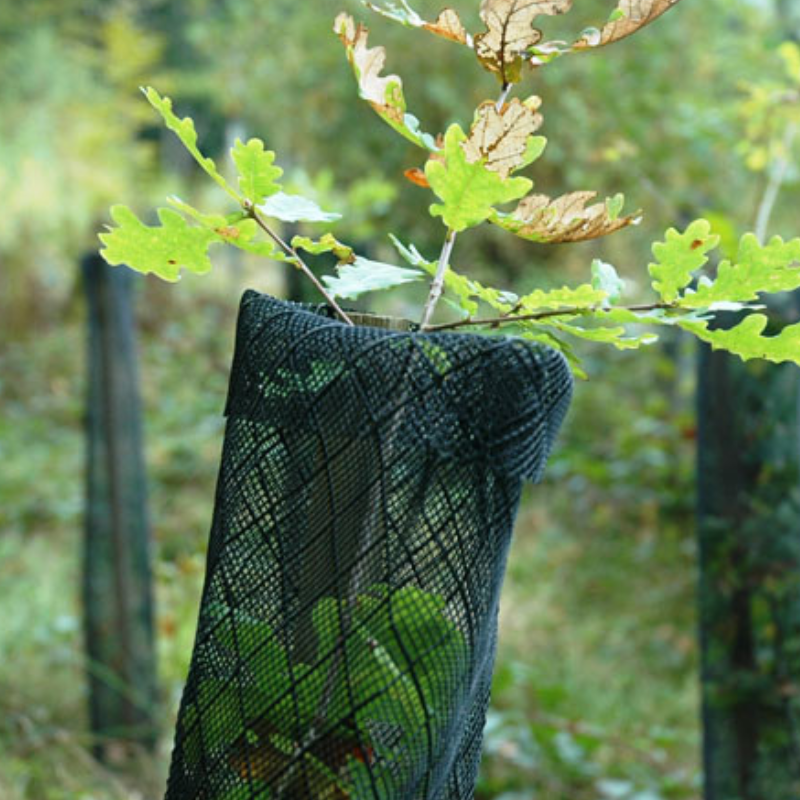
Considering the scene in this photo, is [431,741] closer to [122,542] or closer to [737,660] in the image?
[737,660]

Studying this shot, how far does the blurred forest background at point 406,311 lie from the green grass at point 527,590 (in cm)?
1

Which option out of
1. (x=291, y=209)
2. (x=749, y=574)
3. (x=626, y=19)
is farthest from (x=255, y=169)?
(x=749, y=574)

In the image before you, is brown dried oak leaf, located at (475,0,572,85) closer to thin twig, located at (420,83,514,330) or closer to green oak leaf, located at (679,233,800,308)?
thin twig, located at (420,83,514,330)

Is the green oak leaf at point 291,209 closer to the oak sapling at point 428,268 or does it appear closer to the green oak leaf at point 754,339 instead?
the oak sapling at point 428,268

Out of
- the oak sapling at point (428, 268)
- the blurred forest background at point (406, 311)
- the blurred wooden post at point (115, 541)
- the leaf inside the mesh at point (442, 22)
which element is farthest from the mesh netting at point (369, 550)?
the blurred wooden post at point (115, 541)

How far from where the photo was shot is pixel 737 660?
1.97 meters

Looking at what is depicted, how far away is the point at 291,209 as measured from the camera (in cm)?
74

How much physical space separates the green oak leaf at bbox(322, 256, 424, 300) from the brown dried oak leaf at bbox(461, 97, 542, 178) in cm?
11

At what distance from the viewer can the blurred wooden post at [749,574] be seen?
1929mm

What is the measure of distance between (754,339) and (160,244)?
15.7 inches

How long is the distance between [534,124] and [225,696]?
435 mm

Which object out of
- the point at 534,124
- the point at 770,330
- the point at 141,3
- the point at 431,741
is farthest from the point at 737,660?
the point at 141,3

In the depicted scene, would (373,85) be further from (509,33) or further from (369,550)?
(369,550)

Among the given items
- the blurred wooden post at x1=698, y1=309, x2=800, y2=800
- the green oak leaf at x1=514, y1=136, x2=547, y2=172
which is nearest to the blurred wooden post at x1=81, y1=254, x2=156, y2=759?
the blurred wooden post at x1=698, y1=309, x2=800, y2=800
